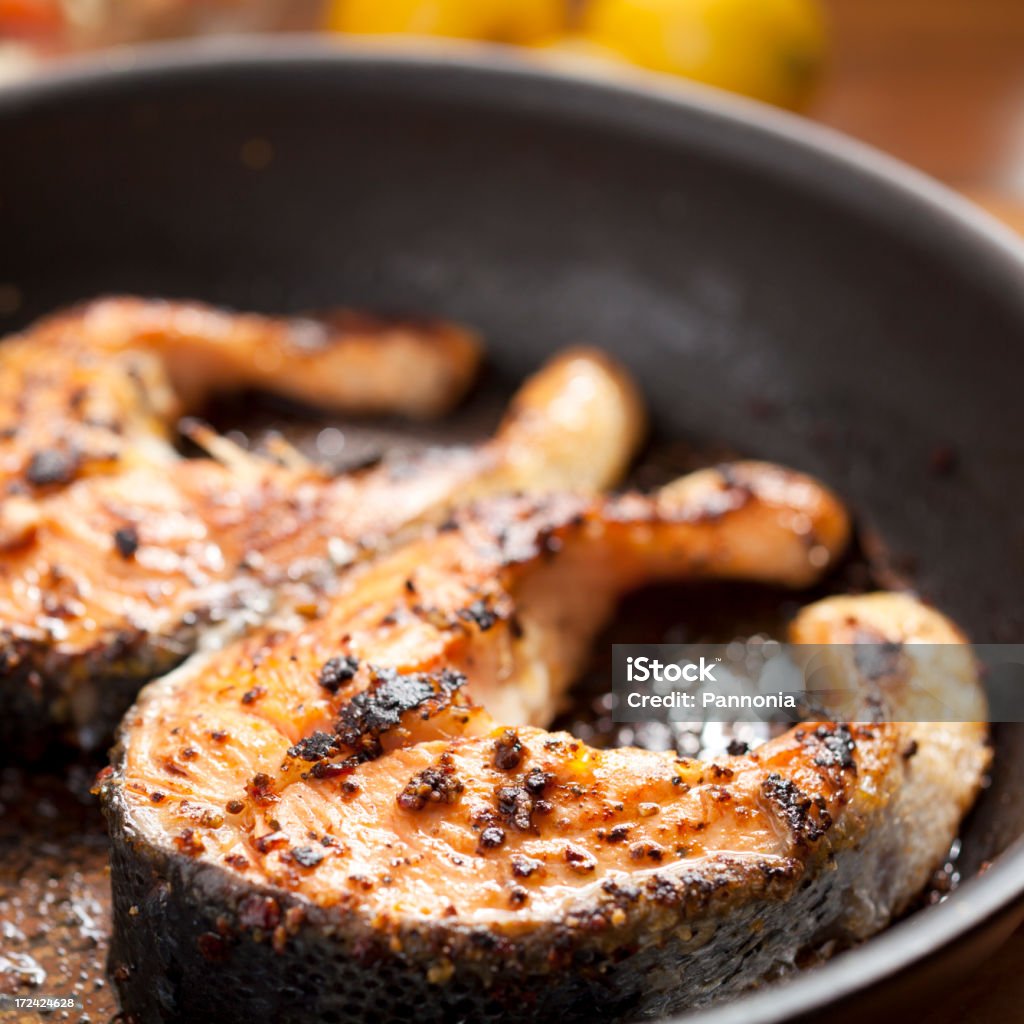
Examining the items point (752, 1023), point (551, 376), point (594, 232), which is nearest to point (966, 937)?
point (752, 1023)

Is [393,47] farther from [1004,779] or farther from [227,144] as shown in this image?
[1004,779]

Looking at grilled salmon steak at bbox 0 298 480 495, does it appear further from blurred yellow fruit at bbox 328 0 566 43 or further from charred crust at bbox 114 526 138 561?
blurred yellow fruit at bbox 328 0 566 43

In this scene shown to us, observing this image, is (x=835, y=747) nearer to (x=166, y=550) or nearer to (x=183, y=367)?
(x=166, y=550)

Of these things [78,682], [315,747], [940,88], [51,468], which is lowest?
[78,682]

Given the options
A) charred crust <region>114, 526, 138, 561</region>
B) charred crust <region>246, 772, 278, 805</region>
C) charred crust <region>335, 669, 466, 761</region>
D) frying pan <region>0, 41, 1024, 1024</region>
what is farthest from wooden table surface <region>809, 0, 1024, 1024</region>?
charred crust <region>246, 772, 278, 805</region>

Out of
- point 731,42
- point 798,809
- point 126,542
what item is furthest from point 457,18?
point 798,809

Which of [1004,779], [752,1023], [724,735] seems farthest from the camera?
[724,735]
